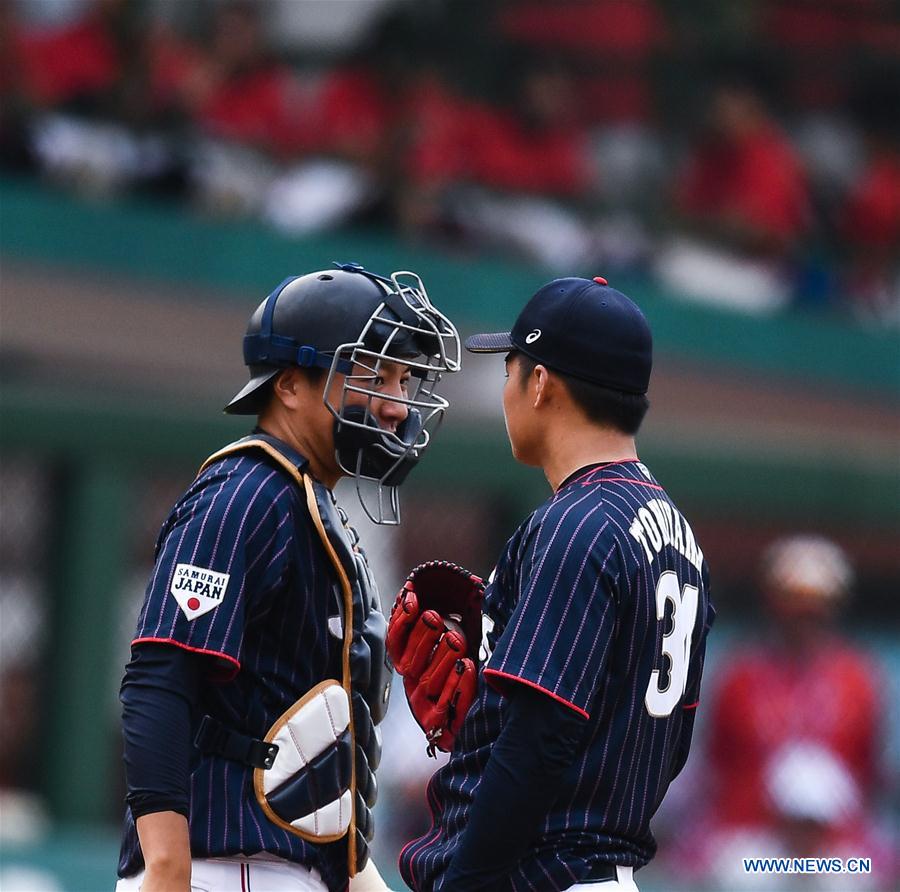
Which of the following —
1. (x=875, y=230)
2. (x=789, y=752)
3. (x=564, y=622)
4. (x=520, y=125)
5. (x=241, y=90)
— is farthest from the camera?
(x=875, y=230)

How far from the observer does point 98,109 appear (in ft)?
27.3

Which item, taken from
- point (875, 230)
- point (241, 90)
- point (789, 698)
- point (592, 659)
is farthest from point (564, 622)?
point (875, 230)

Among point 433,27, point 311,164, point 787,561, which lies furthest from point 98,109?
point 787,561

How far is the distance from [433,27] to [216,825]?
844 cm

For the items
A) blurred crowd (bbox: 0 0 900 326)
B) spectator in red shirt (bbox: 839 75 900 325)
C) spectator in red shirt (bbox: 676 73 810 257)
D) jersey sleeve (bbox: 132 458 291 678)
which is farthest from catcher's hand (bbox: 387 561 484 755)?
spectator in red shirt (bbox: 839 75 900 325)

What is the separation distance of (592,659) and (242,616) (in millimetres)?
543

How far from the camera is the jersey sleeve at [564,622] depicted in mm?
2471

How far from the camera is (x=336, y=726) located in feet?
8.83

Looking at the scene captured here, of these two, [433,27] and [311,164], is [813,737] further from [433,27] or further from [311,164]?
[433,27]

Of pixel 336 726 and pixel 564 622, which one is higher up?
pixel 564 622

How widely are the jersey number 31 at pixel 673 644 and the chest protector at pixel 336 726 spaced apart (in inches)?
19.4

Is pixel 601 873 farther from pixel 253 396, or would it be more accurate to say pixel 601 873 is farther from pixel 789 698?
pixel 789 698
